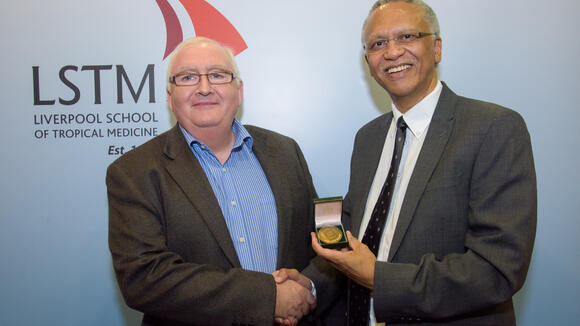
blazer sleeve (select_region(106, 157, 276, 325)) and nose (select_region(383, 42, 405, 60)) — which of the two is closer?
blazer sleeve (select_region(106, 157, 276, 325))

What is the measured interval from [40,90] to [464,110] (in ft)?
8.80

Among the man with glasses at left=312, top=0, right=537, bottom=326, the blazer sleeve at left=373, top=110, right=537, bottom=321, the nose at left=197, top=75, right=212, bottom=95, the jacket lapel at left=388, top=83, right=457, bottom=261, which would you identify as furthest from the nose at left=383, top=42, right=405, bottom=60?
the nose at left=197, top=75, right=212, bottom=95

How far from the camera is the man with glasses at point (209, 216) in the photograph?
5.73 ft

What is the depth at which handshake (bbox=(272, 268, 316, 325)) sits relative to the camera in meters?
1.82

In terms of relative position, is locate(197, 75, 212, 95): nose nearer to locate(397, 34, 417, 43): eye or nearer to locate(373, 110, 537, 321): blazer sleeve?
locate(397, 34, 417, 43): eye

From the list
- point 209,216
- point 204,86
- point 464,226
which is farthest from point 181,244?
point 464,226

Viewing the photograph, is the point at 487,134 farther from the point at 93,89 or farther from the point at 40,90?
the point at 40,90

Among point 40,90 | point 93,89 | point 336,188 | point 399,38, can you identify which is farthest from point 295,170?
point 40,90

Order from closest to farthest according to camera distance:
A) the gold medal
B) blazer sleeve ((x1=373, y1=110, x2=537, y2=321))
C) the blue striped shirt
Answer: blazer sleeve ((x1=373, y1=110, x2=537, y2=321)) → the gold medal → the blue striped shirt

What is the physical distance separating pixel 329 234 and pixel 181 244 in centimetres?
70

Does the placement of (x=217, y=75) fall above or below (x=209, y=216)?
above

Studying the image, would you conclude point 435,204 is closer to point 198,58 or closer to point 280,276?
point 280,276

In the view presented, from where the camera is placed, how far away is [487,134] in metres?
1.60

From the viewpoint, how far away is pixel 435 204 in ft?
5.35
